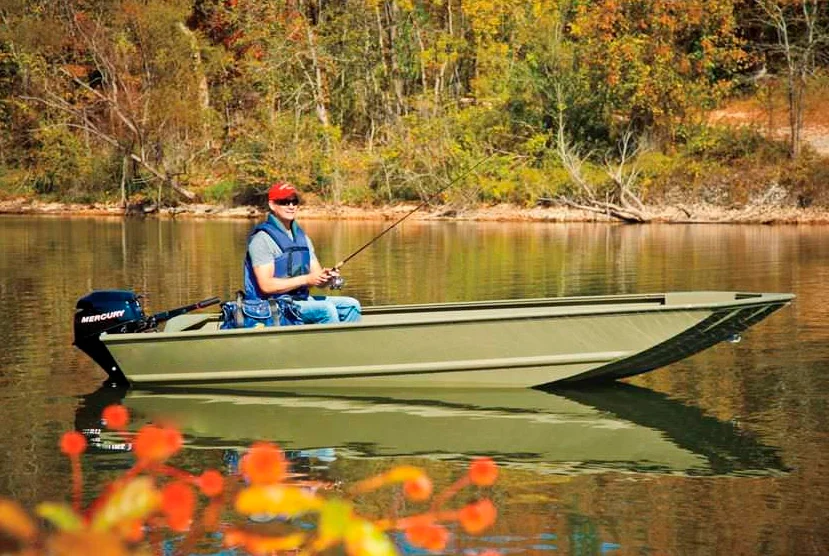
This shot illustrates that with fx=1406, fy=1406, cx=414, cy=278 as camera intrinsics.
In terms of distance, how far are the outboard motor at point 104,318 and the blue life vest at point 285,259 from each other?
96 cm

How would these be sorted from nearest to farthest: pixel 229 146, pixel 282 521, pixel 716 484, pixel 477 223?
pixel 282 521 < pixel 716 484 < pixel 477 223 < pixel 229 146

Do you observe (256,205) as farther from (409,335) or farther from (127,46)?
(409,335)

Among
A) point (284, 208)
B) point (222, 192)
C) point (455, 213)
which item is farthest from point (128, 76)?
point (284, 208)

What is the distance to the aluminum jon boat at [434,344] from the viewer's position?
10266mm

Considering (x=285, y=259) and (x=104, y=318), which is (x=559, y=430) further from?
(x=104, y=318)

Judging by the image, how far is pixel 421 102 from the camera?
41406mm

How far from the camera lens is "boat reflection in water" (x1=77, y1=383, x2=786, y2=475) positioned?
842 centimetres

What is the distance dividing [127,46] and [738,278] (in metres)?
30.1

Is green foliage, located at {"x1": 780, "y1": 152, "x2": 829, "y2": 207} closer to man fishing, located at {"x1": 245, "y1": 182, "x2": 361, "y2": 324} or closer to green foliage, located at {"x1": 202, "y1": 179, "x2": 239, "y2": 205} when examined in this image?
green foliage, located at {"x1": 202, "y1": 179, "x2": 239, "y2": 205}

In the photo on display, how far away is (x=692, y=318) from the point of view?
1016cm

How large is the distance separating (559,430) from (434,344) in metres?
1.52

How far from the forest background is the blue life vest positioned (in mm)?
22076

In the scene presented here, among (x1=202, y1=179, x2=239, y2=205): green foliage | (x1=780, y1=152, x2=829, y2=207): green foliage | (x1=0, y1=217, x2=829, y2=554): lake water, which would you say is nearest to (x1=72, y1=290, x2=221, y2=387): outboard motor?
(x1=0, y1=217, x2=829, y2=554): lake water

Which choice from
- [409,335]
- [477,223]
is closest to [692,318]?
[409,335]
